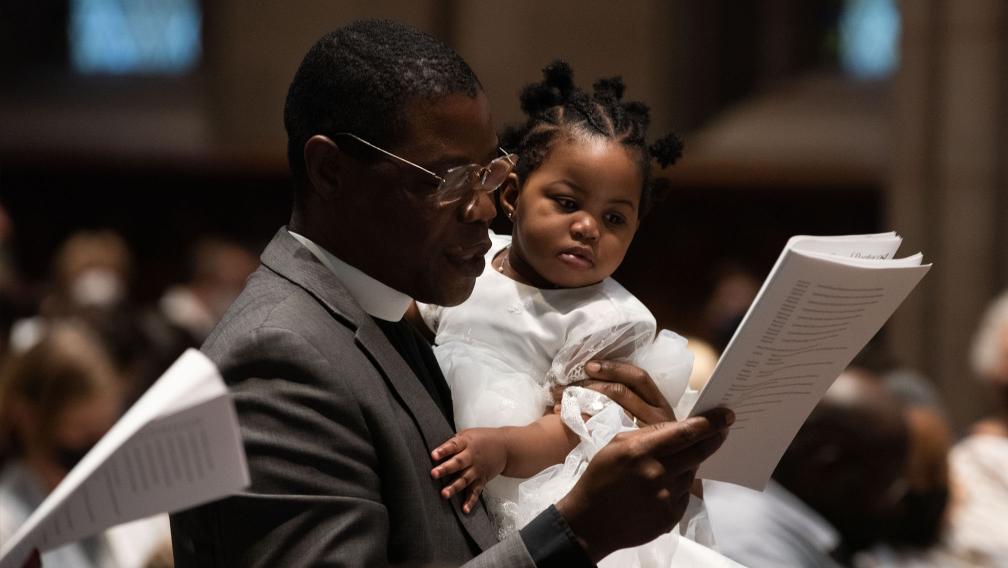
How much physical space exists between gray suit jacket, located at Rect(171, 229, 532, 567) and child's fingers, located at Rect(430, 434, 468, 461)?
0.07 ft

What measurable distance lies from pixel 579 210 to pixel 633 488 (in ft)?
2.28

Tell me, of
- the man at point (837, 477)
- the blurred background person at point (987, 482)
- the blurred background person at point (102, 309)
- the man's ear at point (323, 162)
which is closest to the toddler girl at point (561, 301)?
→ the man's ear at point (323, 162)

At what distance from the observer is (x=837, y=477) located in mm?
4258

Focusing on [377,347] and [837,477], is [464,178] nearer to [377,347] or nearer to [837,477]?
[377,347]

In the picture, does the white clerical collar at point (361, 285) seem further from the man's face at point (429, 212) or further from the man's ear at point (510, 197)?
the man's ear at point (510, 197)

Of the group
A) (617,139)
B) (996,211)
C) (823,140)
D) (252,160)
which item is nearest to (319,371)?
(617,139)

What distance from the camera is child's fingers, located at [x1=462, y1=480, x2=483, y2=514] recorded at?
2293 millimetres

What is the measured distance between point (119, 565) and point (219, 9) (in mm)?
8953

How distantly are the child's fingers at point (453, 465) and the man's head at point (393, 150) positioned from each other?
24 cm

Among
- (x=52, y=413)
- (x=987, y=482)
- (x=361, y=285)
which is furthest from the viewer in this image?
(x=987, y=482)

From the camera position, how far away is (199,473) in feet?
6.03

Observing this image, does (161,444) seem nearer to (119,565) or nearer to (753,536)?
(753,536)

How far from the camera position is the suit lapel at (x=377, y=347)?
229 cm

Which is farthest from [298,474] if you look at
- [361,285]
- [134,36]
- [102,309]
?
[134,36]
